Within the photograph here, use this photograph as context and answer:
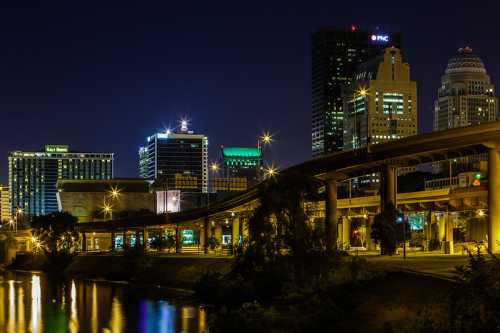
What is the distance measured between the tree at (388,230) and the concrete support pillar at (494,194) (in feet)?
39.1

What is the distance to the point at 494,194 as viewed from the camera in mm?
75625

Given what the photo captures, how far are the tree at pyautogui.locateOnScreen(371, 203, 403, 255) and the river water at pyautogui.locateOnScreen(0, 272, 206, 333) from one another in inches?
870

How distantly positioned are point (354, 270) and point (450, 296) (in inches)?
729

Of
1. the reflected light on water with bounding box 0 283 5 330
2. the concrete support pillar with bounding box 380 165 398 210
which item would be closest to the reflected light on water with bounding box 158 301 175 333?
the reflected light on water with bounding box 0 283 5 330

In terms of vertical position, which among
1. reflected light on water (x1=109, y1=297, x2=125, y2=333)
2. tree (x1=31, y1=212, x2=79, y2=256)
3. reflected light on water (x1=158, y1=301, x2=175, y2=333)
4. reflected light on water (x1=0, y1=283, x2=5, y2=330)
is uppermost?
tree (x1=31, y1=212, x2=79, y2=256)

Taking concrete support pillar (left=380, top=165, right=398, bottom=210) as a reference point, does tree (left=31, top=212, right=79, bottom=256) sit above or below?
below

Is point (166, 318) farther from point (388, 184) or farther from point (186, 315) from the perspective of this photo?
point (388, 184)

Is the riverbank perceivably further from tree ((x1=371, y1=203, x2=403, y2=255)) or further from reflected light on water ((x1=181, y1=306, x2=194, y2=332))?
tree ((x1=371, y1=203, x2=403, y2=255))

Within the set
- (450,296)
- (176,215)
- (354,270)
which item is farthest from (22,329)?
(176,215)

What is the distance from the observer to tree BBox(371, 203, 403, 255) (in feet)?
277

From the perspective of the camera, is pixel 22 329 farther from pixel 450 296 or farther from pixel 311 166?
pixel 311 166

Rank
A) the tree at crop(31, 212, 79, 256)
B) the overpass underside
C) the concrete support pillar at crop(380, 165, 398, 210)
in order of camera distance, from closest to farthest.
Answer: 1. the overpass underside
2. the concrete support pillar at crop(380, 165, 398, 210)
3. the tree at crop(31, 212, 79, 256)

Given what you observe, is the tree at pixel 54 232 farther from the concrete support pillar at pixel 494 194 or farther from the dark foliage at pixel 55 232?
the concrete support pillar at pixel 494 194

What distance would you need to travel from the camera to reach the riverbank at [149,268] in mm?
89562
